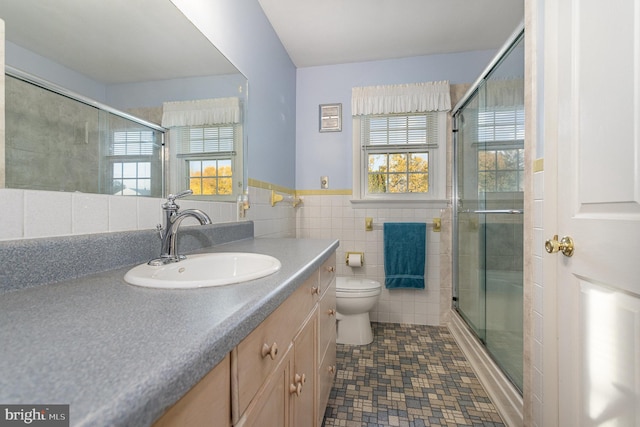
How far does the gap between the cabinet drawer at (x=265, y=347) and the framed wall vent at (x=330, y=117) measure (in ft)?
6.72

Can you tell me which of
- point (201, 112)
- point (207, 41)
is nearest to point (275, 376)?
point (201, 112)

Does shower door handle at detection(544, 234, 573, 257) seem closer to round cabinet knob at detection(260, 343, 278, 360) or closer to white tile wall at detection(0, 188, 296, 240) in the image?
round cabinet knob at detection(260, 343, 278, 360)

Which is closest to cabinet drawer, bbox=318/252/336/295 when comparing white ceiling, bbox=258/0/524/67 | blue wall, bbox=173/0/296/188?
blue wall, bbox=173/0/296/188

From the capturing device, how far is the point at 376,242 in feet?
8.47

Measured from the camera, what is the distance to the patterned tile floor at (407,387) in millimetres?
1357

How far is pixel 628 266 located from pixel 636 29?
569 millimetres

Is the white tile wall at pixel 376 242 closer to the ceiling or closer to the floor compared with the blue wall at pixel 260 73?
closer to the floor

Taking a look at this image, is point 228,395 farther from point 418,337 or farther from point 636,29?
point 418,337

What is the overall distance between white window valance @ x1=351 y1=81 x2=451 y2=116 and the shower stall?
234mm

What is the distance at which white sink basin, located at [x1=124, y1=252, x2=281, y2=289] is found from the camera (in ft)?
2.04
